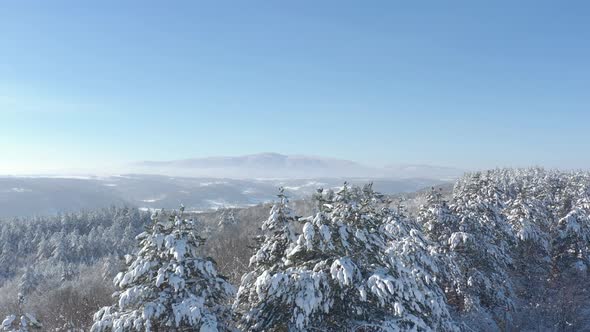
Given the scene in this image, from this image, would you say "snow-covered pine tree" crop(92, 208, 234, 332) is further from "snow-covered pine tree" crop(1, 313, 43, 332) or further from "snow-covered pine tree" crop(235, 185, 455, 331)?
"snow-covered pine tree" crop(1, 313, 43, 332)

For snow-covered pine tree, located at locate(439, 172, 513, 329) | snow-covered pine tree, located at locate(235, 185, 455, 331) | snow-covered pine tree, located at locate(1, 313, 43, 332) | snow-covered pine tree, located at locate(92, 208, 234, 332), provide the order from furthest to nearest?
snow-covered pine tree, located at locate(439, 172, 513, 329), snow-covered pine tree, located at locate(1, 313, 43, 332), snow-covered pine tree, located at locate(235, 185, 455, 331), snow-covered pine tree, located at locate(92, 208, 234, 332)

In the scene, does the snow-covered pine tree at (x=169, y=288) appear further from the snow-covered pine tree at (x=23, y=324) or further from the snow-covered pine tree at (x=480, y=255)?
the snow-covered pine tree at (x=480, y=255)

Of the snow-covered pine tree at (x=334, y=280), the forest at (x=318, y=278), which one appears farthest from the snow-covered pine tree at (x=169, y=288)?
the snow-covered pine tree at (x=334, y=280)

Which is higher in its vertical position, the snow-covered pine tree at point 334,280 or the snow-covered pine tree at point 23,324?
the snow-covered pine tree at point 334,280

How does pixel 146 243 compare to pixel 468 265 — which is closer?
pixel 146 243

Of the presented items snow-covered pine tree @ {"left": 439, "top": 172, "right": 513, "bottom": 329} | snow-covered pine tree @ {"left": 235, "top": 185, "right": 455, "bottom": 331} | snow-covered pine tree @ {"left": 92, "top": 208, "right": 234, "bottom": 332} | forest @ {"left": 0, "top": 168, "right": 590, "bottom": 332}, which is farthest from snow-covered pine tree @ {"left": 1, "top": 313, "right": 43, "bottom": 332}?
snow-covered pine tree @ {"left": 439, "top": 172, "right": 513, "bottom": 329}

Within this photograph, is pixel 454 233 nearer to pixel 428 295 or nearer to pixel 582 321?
pixel 428 295

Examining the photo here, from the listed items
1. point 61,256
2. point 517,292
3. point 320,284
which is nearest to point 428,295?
point 320,284
